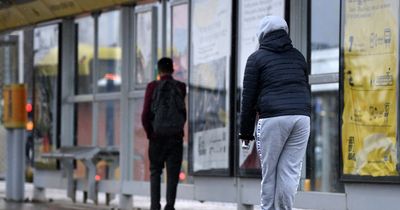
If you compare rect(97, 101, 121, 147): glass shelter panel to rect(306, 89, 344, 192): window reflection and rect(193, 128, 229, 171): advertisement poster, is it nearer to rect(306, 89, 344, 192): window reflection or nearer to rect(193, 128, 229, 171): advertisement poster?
rect(193, 128, 229, 171): advertisement poster

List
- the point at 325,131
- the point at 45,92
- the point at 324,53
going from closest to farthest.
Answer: the point at 324,53
the point at 325,131
the point at 45,92

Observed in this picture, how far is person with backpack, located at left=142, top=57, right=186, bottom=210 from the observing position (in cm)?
907

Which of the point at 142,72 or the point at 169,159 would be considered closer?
the point at 169,159

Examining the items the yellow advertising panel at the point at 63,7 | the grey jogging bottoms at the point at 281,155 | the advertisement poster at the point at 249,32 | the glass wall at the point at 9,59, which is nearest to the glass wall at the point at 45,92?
the glass wall at the point at 9,59

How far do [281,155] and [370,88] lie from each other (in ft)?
5.25

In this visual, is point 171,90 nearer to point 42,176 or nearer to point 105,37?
point 105,37

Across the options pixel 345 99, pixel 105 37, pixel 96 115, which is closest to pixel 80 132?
pixel 96 115

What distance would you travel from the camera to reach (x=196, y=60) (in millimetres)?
9820

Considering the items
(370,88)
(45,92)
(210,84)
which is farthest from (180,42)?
(370,88)

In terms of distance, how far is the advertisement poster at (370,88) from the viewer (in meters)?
7.32

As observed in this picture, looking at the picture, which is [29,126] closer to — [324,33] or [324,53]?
[324,53]

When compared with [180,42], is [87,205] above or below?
below

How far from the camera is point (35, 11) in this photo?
468 inches

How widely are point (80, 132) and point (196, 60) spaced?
3.60 m
